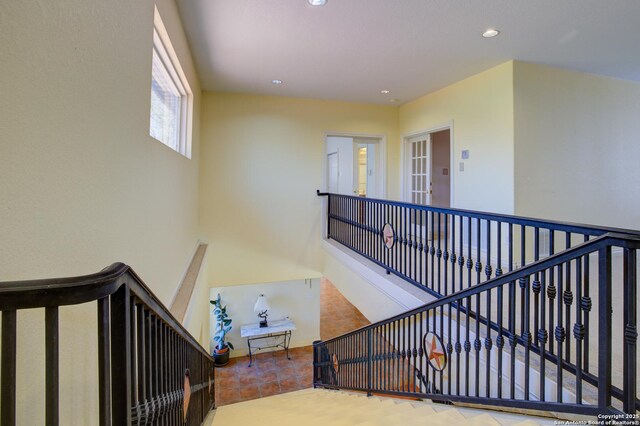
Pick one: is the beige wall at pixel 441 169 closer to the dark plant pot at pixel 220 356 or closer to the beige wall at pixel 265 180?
the beige wall at pixel 265 180

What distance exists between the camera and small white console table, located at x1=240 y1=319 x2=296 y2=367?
6596 mm

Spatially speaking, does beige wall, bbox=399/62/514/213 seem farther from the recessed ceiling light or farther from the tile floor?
the tile floor

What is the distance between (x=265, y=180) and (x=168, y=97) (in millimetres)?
2439

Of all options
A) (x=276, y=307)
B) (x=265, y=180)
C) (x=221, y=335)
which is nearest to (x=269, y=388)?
(x=221, y=335)

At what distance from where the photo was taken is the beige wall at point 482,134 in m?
3.93

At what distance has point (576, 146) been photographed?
4141 mm

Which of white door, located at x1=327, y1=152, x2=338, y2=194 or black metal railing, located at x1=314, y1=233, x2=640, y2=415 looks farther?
white door, located at x1=327, y1=152, x2=338, y2=194

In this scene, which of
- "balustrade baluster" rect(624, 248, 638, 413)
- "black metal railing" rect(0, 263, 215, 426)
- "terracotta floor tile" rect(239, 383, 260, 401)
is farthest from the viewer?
"terracotta floor tile" rect(239, 383, 260, 401)

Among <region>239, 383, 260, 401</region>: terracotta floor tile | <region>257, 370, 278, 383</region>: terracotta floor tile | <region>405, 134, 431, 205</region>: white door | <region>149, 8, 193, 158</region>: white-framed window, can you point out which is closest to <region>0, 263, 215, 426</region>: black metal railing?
<region>149, 8, 193, 158</region>: white-framed window

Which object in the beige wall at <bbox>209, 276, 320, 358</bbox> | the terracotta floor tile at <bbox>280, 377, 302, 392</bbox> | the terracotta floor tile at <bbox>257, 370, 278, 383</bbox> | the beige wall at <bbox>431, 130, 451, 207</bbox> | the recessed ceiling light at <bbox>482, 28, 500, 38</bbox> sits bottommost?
the terracotta floor tile at <bbox>257, 370, 278, 383</bbox>

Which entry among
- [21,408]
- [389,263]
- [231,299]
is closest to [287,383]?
[231,299]

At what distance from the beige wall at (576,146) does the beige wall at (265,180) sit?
2716 mm

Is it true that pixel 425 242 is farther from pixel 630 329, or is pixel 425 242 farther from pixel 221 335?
pixel 221 335

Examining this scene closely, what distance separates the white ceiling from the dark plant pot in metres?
4.96
